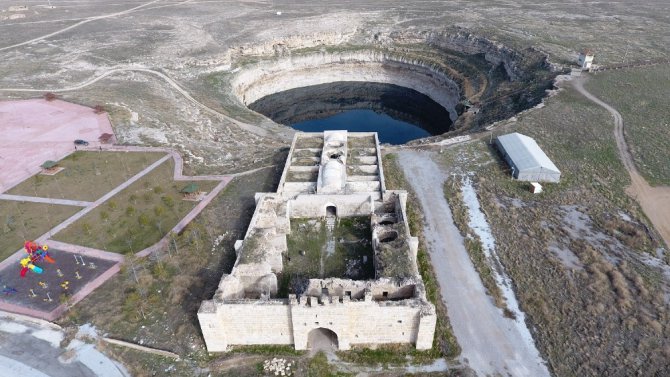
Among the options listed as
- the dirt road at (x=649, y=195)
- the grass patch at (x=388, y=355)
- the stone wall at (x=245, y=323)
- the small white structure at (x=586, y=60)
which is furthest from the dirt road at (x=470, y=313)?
the small white structure at (x=586, y=60)

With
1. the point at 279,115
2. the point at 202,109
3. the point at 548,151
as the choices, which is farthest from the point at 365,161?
the point at 279,115

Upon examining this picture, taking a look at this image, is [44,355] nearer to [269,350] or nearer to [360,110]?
[269,350]

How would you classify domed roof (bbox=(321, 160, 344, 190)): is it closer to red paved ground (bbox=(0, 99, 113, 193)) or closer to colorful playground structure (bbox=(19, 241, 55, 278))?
colorful playground structure (bbox=(19, 241, 55, 278))

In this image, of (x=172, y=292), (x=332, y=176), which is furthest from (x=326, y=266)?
(x=172, y=292)

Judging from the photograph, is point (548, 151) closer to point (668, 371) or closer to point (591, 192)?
point (591, 192)

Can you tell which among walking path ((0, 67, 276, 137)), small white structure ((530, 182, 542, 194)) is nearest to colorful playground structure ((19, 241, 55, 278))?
walking path ((0, 67, 276, 137))
